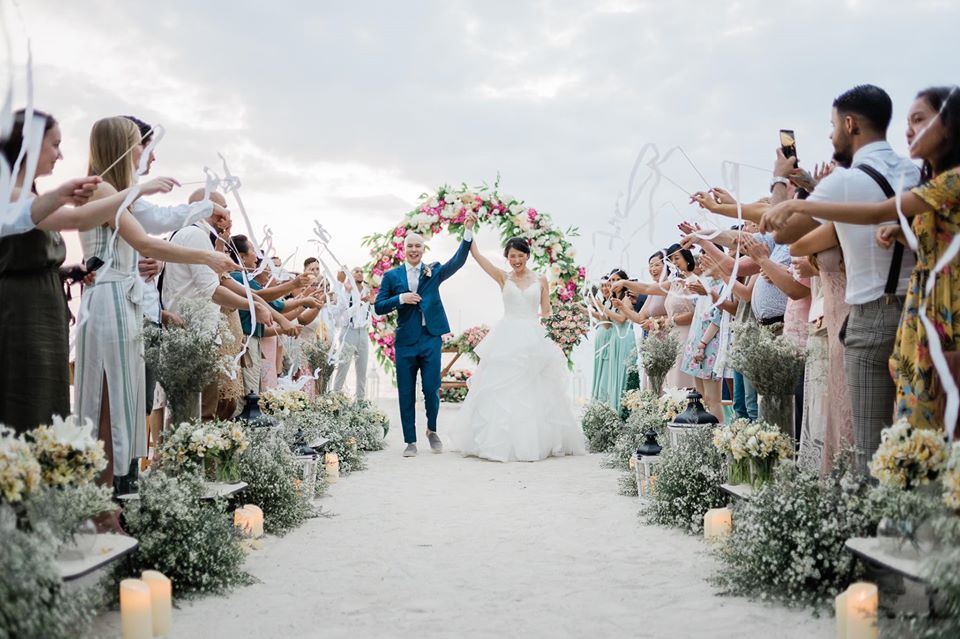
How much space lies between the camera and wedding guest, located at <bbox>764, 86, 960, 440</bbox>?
3053 mm

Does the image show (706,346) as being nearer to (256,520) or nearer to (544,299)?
(544,299)

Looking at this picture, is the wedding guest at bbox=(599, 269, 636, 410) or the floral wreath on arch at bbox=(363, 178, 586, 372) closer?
the wedding guest at bbox=(599, 269, 636, 410)

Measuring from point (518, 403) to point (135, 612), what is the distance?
19.8 ft

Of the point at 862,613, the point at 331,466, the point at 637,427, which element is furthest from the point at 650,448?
the point at 862,613

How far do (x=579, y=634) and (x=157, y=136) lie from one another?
109 inches

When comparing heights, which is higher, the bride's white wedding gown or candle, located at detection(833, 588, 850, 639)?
the bride's white wedding gown

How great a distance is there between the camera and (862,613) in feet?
9.14

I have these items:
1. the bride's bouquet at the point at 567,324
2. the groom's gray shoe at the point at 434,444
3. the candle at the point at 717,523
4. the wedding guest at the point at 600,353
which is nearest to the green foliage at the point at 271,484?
the candle at the point at 717,523

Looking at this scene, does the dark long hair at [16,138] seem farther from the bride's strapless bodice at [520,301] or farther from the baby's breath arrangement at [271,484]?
the bride's strapless bodice at [520,301]

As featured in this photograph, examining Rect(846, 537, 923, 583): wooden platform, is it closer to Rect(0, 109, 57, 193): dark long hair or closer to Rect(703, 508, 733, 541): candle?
Rect(703, 508, 733, 541): candle

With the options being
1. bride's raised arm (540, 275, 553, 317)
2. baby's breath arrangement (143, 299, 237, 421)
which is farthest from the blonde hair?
A: bride's raised arm (540, 275, 553, 317)

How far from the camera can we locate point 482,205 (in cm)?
1254

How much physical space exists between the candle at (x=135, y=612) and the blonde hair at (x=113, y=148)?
192 cm

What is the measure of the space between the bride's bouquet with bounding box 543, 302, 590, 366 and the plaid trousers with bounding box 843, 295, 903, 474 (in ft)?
29.5
